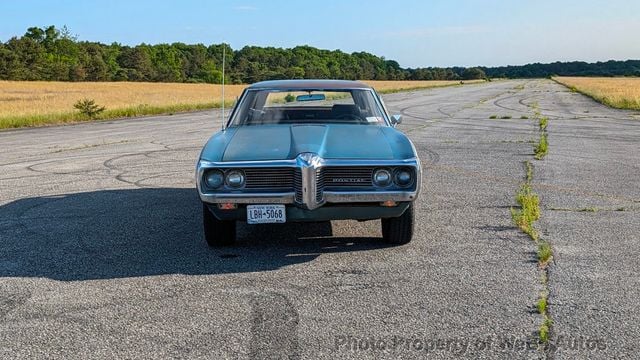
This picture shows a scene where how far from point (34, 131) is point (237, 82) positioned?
6595 centimetres

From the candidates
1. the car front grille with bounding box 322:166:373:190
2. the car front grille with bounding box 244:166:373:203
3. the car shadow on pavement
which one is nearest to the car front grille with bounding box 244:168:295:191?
the car front grille with bounding box 244:166:373:203

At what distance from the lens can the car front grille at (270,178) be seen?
486 centimetres

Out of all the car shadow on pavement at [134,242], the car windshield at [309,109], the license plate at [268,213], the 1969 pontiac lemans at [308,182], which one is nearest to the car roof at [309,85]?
the car windshield at [309,109]

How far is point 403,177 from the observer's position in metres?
4.96

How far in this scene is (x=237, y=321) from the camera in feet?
12.2

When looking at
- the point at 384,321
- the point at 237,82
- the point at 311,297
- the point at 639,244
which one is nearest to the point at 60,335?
the point at 311,297

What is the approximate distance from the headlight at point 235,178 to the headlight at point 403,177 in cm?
114

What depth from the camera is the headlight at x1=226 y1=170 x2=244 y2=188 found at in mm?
4926

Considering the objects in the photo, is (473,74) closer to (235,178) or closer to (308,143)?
(308,143)

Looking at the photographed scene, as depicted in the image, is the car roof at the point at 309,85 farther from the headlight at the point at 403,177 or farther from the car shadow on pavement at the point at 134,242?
the headlight at the point at 403,177

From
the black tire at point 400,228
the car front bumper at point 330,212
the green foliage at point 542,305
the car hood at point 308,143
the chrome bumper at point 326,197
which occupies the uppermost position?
the car hood at point 308,143

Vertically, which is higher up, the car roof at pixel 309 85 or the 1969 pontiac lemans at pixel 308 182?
the car roof at pixel 309 85

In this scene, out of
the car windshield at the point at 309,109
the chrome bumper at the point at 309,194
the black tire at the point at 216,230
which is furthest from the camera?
the car windshield at the point at 309,109

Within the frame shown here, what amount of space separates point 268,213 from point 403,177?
1.04m
